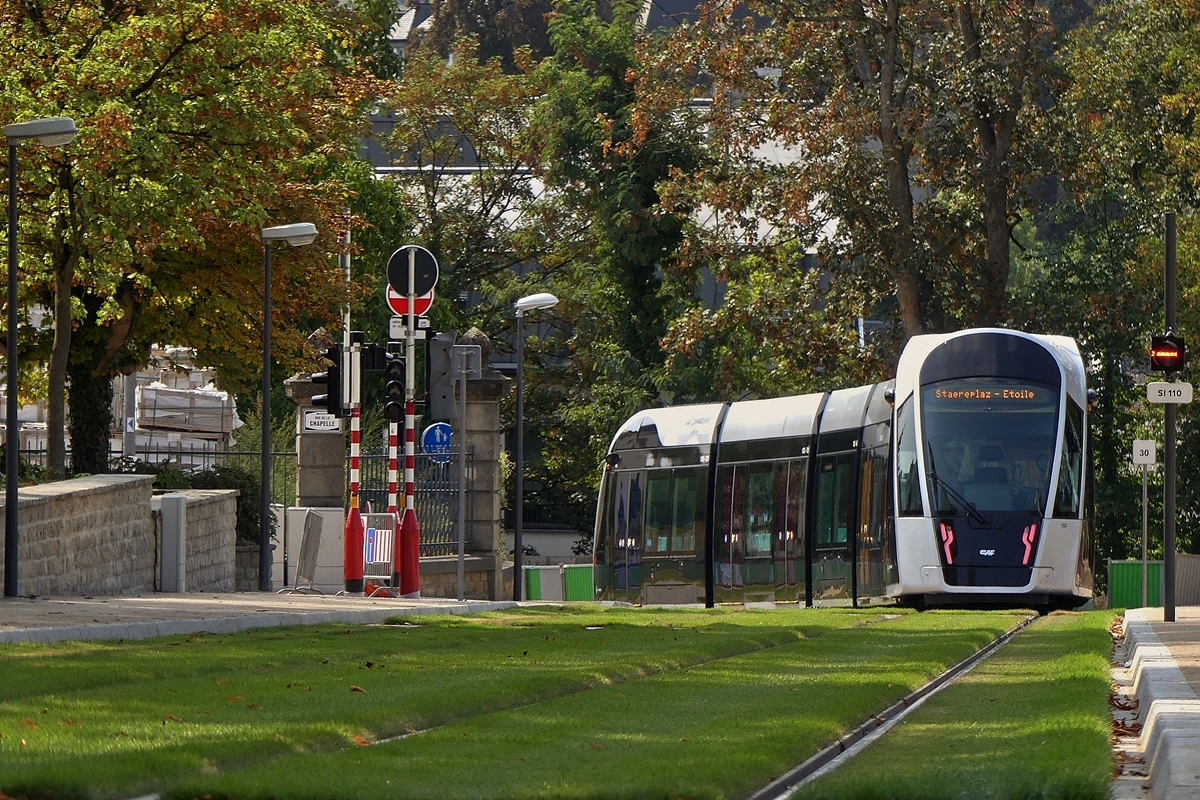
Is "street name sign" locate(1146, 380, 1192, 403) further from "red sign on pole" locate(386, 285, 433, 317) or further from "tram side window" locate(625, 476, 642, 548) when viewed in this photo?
"tram side window" locate(625, 476, 642, 548)

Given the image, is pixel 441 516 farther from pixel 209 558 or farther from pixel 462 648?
pixel 462 648

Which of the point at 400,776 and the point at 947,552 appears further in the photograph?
the point at 947,552

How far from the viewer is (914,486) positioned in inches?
952

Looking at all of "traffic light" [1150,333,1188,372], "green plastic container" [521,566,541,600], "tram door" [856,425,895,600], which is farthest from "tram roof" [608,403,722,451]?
"green plastic container" [521,566,541,600]

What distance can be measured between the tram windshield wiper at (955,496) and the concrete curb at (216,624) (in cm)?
597

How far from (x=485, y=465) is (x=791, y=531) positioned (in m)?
6.44

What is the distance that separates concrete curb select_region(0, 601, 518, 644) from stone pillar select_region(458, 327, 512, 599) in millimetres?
10535

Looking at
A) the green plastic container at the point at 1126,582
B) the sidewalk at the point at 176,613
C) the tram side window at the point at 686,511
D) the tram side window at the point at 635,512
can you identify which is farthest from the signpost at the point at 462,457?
the green plastic container at the point at 1126,582

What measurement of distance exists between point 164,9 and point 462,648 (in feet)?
47.0

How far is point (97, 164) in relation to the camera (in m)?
25.1

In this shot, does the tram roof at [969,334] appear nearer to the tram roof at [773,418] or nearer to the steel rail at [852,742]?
the tram roof at [773,418]

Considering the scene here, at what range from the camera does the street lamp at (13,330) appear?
18.6m

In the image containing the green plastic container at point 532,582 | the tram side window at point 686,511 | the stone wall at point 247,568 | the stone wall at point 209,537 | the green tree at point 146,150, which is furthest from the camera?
the green plastic container at point 532,582

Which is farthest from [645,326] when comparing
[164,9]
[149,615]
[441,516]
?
[149,615]
